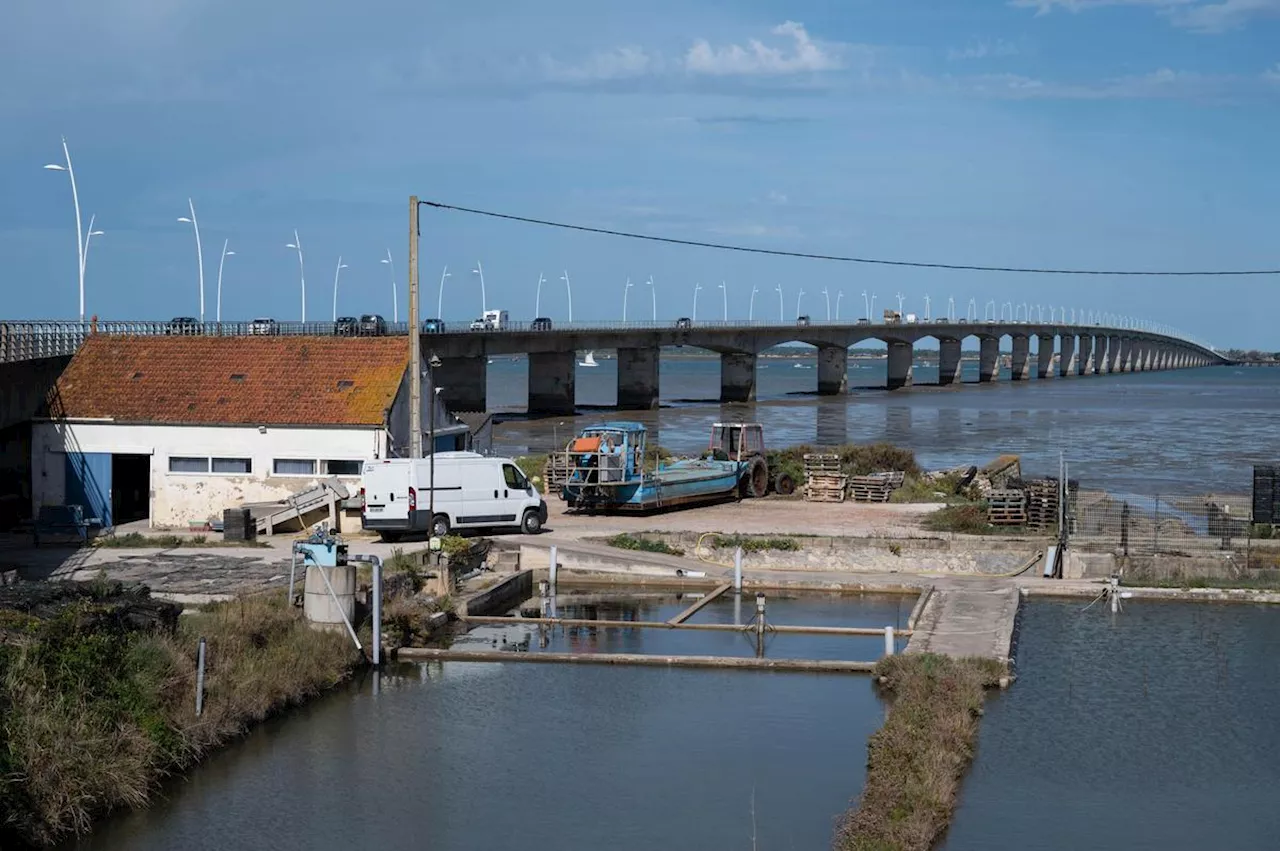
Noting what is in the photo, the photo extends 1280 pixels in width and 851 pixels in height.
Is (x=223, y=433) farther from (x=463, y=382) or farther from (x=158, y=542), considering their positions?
Answer: (x=463, y=382)

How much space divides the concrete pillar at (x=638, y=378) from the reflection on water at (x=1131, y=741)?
88.6 metres

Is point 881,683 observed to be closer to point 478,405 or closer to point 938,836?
point 938,836

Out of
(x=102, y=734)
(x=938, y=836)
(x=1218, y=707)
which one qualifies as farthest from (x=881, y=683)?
(x=102, y=734)

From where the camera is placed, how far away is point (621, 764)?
20.1 meters

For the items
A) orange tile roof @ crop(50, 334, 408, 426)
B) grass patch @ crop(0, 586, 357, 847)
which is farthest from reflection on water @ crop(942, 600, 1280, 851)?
orange tile roof @ crop(50, 334, 408, 426)

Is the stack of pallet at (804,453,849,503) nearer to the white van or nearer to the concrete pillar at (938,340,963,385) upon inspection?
the white van

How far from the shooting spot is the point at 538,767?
65.4ft

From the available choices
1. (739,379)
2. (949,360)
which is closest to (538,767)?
(739,379)

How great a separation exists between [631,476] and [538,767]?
19.6m

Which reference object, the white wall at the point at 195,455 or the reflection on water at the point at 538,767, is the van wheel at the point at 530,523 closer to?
the white wall at the point at 195,455

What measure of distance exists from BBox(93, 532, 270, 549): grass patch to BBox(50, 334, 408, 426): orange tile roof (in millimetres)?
3814

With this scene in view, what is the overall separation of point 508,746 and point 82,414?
19.8 m

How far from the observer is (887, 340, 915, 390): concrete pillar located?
16600cm

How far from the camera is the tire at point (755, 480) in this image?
144 ft
